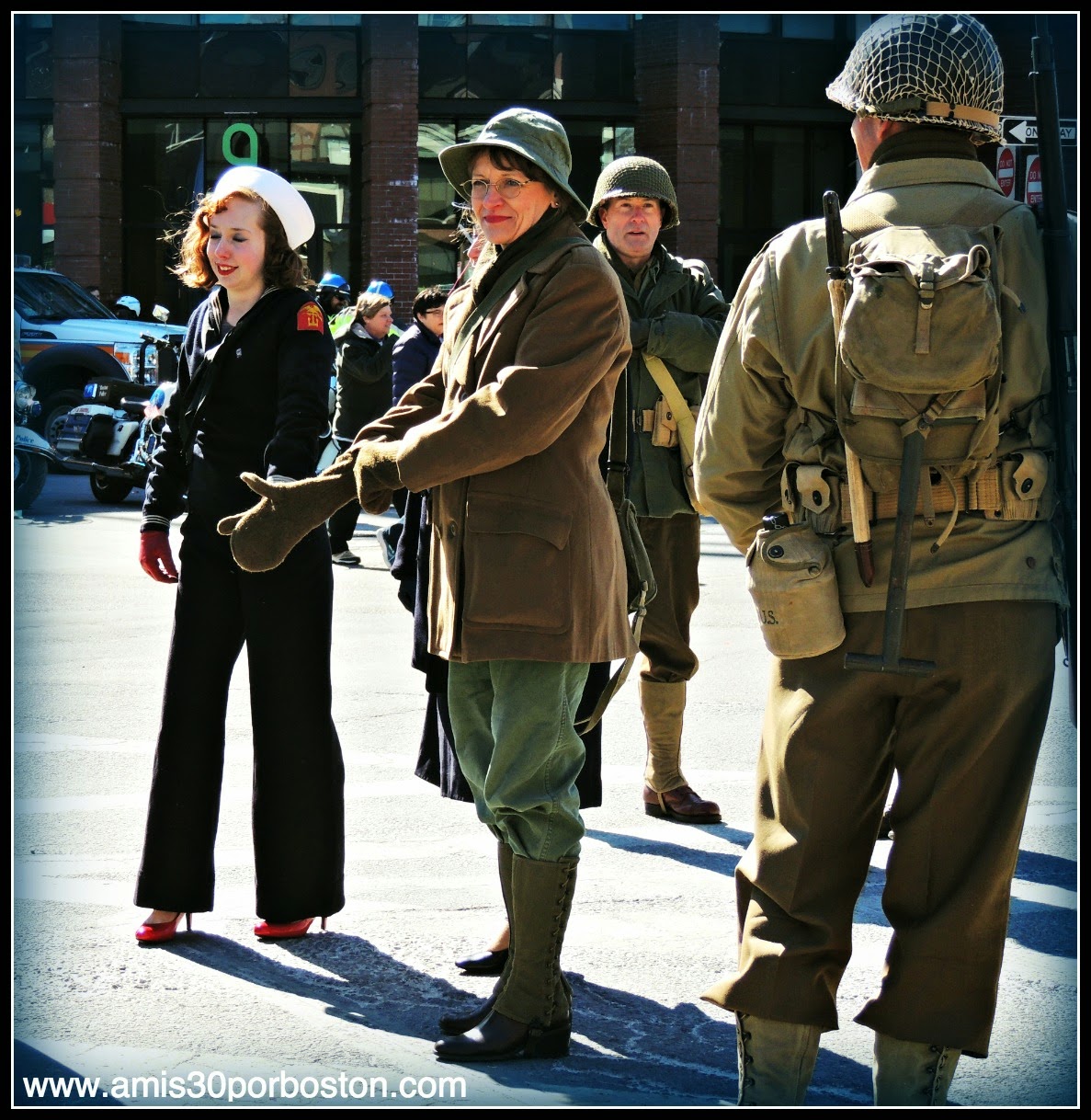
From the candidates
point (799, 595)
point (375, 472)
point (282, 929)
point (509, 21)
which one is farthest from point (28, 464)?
point (509, 21)

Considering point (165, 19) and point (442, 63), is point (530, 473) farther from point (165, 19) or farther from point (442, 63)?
point (165, 19)

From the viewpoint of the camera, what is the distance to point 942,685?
3117mm

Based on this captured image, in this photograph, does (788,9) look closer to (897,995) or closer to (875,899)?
(897,995)

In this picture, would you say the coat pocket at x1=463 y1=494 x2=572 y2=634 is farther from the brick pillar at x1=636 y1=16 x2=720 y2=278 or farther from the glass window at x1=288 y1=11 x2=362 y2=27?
the glass window at x1=288 y1=11 x2=362 y2=27

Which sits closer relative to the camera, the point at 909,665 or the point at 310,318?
the point at 909,665

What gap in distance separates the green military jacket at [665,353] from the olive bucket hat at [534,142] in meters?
1.86

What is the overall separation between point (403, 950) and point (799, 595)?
1.91 m

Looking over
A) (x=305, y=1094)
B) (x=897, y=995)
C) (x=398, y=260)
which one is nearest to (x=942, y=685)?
(x=897, y=995)

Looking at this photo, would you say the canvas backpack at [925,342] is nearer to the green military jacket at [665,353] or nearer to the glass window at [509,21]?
the green military jacket at [665,353]

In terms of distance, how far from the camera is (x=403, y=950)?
453 cm

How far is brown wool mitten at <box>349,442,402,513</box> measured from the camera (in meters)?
3.77

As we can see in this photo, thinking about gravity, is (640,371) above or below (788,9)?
below

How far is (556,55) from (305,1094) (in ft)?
86.5

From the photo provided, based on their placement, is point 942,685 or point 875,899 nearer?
point 942,685
